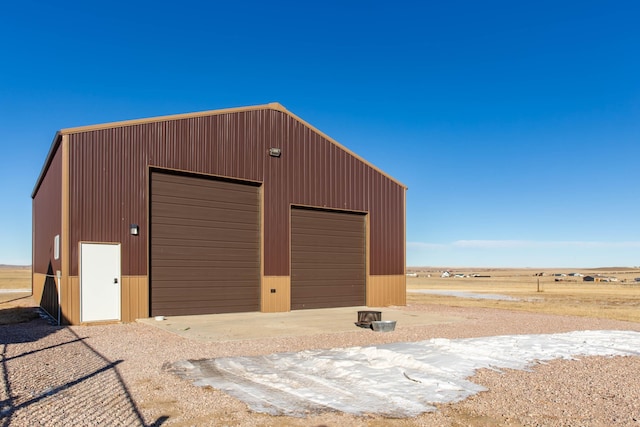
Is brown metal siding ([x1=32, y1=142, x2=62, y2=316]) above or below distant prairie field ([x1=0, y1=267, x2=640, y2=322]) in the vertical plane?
above

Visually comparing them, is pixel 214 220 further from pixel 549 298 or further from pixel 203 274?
pixel 549 298

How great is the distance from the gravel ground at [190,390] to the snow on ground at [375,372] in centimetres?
30

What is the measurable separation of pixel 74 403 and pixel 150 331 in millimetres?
6817

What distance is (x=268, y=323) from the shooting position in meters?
14.4

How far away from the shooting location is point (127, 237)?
48.4 ft

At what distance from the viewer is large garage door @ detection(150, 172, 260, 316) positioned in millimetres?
15578

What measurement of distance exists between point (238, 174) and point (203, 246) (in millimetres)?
2738

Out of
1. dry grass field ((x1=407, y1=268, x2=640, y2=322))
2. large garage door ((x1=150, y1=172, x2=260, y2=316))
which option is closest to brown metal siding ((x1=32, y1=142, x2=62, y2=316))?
large garage door ((x1=150, y1=172, x2=260, y2=316))

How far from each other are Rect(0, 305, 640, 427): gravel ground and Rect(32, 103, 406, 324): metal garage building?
11.1 ft

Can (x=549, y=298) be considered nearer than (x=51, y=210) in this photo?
No

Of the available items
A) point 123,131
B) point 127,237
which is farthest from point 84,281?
point 123,131

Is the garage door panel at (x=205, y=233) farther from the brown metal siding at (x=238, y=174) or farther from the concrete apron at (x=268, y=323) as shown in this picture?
the concrete apron at (x=268, y=323)

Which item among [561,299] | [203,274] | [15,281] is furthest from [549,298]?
[15,281]

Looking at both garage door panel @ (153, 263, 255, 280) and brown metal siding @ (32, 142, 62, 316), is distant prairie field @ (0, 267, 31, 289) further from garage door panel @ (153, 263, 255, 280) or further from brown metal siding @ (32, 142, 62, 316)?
garage door panel @ (153, 263, 255, 280)
